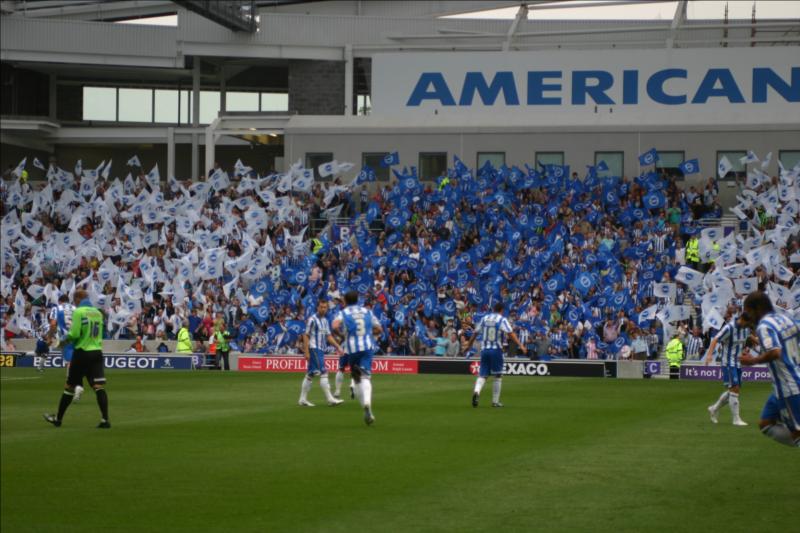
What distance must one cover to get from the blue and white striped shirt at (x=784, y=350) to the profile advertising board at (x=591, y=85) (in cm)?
4116

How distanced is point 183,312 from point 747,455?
1197 inches

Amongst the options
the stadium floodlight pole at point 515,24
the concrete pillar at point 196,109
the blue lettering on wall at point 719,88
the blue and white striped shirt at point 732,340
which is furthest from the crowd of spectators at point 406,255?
the blue and white striped shirt at point 732,340

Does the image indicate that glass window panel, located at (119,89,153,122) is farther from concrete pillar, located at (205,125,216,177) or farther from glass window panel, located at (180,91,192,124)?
concrete pillar, located at (205,125,216,177)

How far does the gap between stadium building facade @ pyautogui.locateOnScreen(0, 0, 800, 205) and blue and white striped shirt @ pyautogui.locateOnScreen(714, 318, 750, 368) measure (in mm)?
31090

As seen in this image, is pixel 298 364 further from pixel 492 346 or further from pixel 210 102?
pixel 210 102

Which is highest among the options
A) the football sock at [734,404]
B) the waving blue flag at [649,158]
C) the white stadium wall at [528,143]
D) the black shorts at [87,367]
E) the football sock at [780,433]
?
the white stadium wall at [528,143]

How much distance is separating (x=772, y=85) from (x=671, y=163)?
22.4 ft

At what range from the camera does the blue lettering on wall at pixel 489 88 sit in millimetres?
57000

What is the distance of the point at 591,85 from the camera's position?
5656 cm

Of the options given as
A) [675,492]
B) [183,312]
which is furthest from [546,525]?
[183,312]

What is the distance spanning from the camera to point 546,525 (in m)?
11.5

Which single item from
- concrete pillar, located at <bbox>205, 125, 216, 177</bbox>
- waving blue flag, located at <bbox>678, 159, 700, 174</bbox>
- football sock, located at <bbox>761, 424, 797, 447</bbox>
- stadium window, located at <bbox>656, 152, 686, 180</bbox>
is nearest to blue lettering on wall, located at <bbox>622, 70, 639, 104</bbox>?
stadium window, located at <bbox>656, 152, 686, 180</bbox>

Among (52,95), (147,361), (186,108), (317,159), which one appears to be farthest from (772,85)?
(52,95)

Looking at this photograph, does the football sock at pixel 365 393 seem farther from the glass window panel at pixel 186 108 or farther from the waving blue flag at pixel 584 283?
the glass window panel at pixel 186 108
